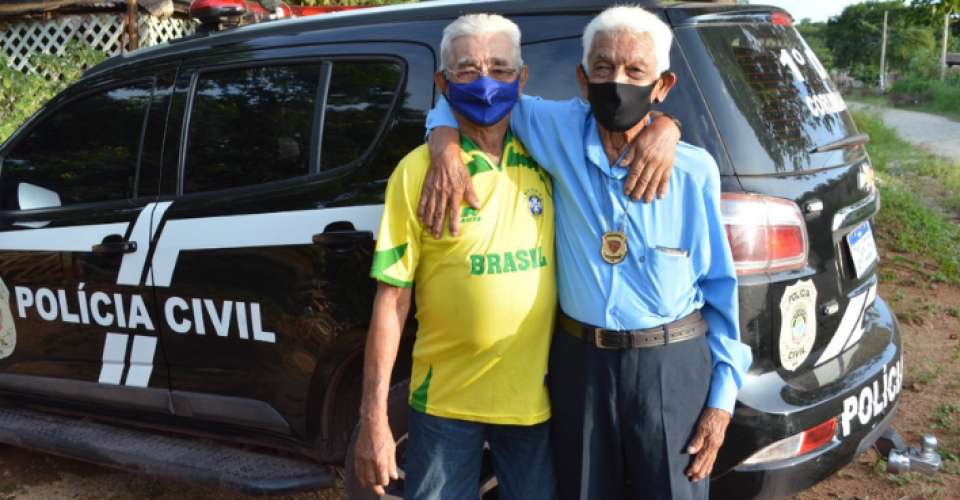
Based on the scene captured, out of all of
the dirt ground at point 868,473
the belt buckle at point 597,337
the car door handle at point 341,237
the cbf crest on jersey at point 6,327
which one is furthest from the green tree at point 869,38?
the belt buckle at point 597,337

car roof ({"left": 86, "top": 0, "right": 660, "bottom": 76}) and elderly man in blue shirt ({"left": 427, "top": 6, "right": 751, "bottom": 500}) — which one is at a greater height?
car roof ({"left": 86, "top": 0, "right": 660, "bottom": 76})

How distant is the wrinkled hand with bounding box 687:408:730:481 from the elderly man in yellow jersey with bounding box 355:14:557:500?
0.36 metres

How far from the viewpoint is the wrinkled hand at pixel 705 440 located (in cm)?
213

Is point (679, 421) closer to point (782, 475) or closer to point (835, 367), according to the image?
point (782, 475)

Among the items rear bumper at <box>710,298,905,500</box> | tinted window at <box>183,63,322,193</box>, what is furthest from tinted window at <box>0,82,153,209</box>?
rear bumper at <box>710,298,905,500</box>

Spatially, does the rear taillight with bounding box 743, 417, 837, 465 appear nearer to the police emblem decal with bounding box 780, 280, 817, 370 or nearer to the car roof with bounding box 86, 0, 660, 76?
the police emblem decal with bounding box 780, 280, 817, 370

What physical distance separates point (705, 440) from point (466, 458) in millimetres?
603

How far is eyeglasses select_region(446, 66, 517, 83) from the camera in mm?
2205

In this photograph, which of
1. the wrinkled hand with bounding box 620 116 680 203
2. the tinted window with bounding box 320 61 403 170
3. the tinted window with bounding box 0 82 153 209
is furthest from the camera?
the tinted window with bounding box 0 82 153 209

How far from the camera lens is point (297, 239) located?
9.62 ft

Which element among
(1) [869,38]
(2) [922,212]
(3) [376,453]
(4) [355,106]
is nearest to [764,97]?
(4) [355,106]

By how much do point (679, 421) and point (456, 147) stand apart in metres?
0.85

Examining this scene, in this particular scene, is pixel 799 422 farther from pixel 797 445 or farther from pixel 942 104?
pixel 942 104

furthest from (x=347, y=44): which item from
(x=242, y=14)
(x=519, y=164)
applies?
(x=519, y=164)
